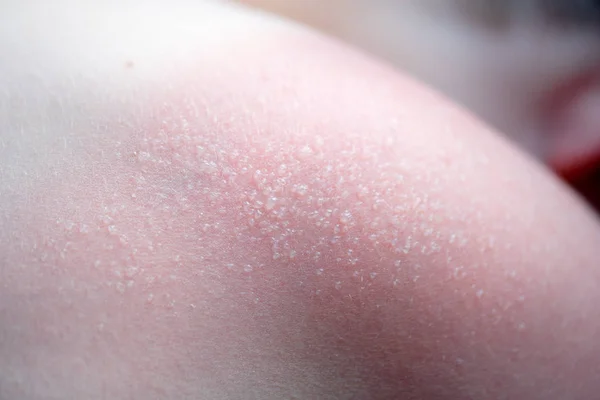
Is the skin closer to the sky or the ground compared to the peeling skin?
closer to the sky

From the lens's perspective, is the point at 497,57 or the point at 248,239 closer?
the point at 248,239

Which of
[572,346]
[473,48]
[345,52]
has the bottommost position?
[572,346]

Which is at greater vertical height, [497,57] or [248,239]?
[497,57]


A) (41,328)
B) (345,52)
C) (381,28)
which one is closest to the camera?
(41,328)

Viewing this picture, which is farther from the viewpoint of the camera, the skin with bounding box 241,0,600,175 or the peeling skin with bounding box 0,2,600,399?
the skin with bounding box 241,0,600,175

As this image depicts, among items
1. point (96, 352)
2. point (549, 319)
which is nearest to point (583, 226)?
point (549, 319)

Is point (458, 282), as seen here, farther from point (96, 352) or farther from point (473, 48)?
point (473, 48)

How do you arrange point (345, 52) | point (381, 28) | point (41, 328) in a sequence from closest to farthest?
point (41, 328)
point (345, 52)
point (381, 28)

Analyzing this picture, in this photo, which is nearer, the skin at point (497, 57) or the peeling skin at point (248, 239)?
the peeling skin at point (248, 239)
